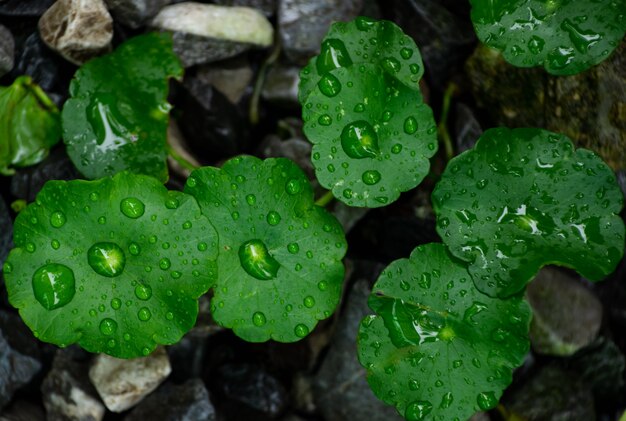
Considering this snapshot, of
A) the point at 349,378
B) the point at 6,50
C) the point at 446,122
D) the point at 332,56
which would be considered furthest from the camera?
the point at 446,122

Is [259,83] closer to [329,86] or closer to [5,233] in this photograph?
[329,86]

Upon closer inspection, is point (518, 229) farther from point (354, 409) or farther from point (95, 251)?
point (95, 251)

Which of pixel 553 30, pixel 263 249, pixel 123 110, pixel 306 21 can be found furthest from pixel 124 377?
pixel 553 30

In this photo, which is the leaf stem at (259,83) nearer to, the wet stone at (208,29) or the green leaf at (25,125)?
the wet stone at (208,29)

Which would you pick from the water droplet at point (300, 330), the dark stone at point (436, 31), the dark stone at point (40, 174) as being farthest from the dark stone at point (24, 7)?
the water droplet at point (300, 330)

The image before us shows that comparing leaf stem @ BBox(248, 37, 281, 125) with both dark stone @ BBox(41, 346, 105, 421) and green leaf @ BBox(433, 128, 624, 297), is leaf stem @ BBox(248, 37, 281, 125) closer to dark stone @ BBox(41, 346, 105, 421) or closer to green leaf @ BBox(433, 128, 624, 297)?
green leaf @ BBox(433, 128, 624, 297)

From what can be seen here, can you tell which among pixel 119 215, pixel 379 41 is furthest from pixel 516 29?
pixel 119 215
